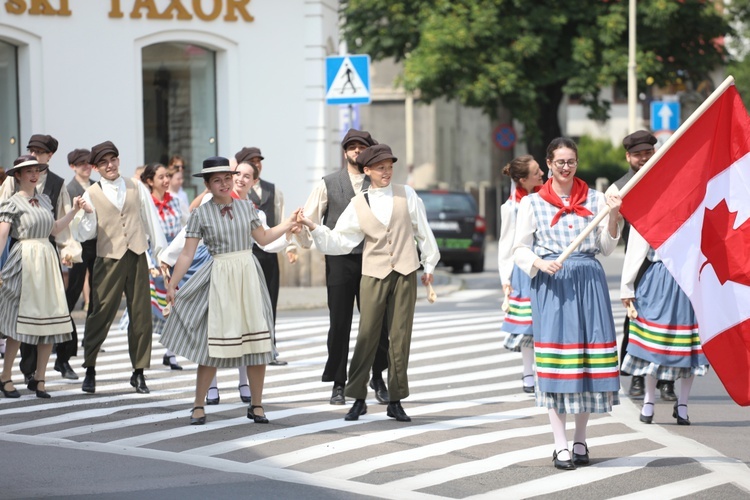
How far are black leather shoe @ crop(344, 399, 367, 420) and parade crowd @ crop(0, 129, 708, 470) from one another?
16mm

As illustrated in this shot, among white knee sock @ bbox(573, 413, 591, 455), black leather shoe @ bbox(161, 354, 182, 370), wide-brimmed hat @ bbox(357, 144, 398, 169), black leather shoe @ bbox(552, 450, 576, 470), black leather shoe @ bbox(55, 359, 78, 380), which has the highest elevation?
wide-brimmed hat @ bbox(357, 144, 398, 169)

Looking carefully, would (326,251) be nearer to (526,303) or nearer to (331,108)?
(526,303)

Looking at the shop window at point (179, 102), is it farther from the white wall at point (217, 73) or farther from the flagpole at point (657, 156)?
the flagpole at point (657, 156)

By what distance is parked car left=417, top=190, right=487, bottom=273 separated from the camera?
28.6 metres

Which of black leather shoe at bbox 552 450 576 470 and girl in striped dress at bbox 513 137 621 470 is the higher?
girl in striped dress at bbox 513 137 621 470

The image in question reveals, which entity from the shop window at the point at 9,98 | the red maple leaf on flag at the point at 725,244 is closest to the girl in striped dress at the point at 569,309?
the red maple leaf on flag at the point at 725,244

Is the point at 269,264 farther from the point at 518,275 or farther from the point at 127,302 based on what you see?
the point at 518,275

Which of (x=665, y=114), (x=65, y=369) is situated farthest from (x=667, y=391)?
(x=665, y=114)

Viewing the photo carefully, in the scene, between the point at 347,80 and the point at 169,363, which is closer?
the point at 169,363

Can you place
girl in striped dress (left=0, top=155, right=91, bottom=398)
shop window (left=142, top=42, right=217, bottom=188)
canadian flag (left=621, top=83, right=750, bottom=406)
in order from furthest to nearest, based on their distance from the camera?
shop window (left=142, top=42, right=217, bottom=188) → girl in striped dress (left=0, top=155, right=91, bottom=398) → canadian flag (left=621, top=83, right=750, bottom=406)

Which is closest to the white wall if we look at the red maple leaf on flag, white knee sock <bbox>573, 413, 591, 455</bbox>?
white knee sock <bbox>573, 413, 591, 455</bbox>

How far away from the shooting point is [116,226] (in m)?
12.0

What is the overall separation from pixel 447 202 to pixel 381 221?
19009mm

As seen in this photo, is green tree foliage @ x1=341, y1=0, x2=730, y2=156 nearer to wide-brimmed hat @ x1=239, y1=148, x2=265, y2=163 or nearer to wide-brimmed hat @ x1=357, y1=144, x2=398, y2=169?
wide-brimmed hat @ x1=239, y1=148, x2=265, y2=163
